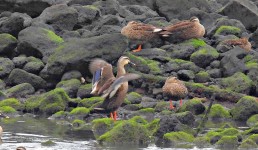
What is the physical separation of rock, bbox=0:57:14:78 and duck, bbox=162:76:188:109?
5.13 metres

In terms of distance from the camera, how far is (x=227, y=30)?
1228 inches

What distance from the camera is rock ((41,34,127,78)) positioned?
25.7 m

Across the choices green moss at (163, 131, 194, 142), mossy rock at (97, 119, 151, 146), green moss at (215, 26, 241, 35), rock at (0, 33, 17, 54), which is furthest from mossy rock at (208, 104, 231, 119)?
green moss at (215, 26, 241, 35)

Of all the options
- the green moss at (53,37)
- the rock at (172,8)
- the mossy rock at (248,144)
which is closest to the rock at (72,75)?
the green moss at (53,37)

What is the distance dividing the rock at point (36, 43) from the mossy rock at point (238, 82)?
18.4 ft

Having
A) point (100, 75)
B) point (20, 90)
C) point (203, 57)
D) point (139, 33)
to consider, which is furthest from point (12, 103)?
point (203, 57)

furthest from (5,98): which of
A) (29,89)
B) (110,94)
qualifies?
(110,94)

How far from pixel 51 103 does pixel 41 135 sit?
131 inches

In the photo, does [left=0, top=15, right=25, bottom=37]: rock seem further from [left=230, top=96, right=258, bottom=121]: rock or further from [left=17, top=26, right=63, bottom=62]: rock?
[left=230, top=96, right=258, bottom=121]: rock

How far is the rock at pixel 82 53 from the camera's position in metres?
25.7

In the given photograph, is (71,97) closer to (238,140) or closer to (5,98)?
(5,98)

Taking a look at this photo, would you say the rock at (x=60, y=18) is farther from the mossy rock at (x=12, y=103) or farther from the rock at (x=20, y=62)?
the mossy rock at (x=12, y=103)

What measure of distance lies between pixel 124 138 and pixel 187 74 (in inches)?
312

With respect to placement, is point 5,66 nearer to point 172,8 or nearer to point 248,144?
point 172,8
